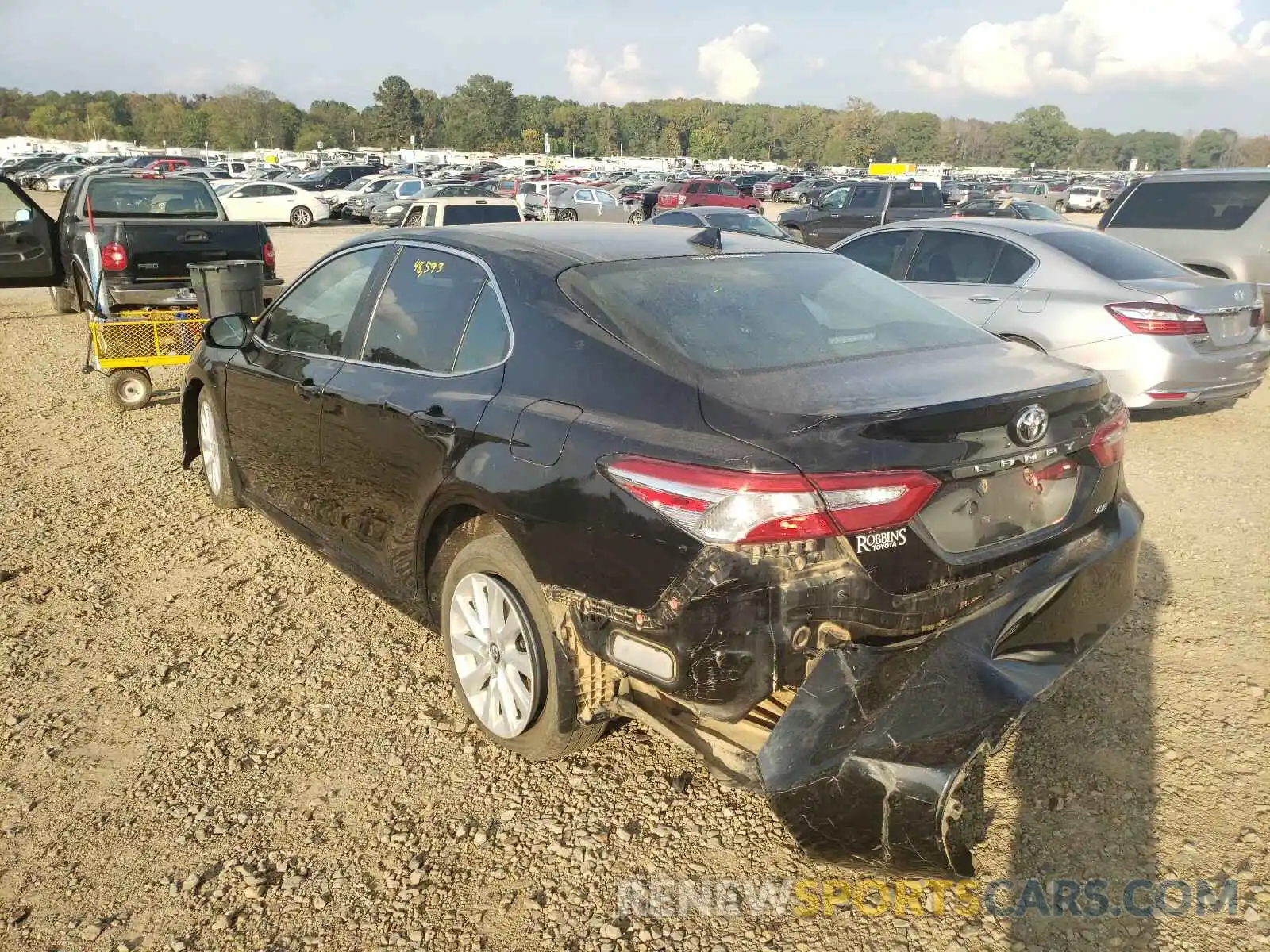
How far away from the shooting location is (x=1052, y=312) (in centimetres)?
682

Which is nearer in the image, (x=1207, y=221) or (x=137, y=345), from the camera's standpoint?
(x=137, y=345)

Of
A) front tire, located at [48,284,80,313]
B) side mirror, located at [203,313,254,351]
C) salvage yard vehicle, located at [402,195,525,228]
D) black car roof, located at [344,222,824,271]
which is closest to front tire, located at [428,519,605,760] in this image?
black car roof, located at [344,222,824,271]

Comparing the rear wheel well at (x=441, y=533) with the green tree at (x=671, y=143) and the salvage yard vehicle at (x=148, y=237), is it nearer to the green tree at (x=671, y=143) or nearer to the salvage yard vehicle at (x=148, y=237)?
the salvage yard vehicle at (x=148, y=237)

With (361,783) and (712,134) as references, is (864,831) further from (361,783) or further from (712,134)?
(712,134)

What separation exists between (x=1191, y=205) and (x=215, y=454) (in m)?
10.2

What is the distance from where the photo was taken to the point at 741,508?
2.25 metres

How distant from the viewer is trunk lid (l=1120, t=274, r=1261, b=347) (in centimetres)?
650

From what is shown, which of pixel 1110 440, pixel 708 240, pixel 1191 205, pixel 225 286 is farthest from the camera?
pixel 1191 205

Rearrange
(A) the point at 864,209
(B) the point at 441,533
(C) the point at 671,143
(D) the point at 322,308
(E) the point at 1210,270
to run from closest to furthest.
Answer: (B) the point at 441,533 → (D) the point at 322,308 → (E) the point at 1210,270 → (A) the point at 864,209 → (C) the point at 671,143

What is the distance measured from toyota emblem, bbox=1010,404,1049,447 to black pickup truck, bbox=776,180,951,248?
18870 mm

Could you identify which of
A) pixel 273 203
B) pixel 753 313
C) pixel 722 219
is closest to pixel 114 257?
pixel 753 313

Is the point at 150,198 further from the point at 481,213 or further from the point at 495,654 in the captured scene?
the point at 495,654

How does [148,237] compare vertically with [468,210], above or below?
below

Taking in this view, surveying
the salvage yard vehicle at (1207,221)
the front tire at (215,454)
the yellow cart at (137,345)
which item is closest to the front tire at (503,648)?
the front tire at (215,454)
